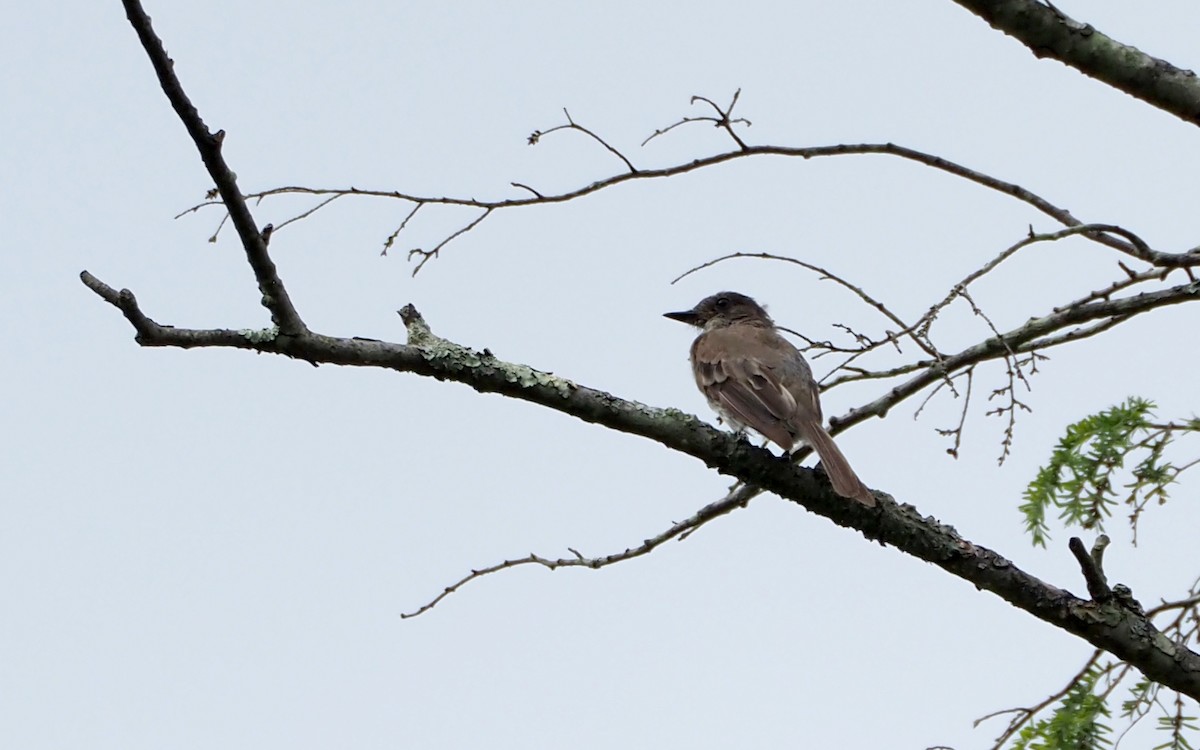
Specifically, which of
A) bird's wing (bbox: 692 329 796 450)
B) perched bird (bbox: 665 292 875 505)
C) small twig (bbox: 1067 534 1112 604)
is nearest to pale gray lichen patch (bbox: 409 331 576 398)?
perched bird (bbox: 665 292 875 505)

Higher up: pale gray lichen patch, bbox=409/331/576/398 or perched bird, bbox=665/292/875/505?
perched bird, bbox=665/292/875/505

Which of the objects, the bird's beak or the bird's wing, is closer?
the bird's wing

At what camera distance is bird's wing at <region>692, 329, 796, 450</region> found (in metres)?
5.77

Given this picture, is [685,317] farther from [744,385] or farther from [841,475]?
[841,475]

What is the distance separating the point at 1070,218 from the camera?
4031 mm

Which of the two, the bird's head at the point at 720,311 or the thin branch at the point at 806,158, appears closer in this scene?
the thin branch at the point at 806,158

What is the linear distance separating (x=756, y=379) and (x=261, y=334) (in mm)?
3277

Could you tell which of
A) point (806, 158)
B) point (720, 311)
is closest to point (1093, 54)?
point (806, 158)

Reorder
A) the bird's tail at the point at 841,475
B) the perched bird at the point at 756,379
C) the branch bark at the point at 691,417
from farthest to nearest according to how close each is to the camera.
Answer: the perched bird at the point at 756,379, the bird's tail at the point at 841,475, the branch bark at the point at 691,417

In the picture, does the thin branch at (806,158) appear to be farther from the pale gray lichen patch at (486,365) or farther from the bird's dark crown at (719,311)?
the bird's dark crown at (719,311)

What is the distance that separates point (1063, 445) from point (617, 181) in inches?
67.2

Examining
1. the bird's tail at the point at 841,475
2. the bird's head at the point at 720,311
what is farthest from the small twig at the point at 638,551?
the bird's head at the point at 720,311

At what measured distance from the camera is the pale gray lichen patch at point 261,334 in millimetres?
3521

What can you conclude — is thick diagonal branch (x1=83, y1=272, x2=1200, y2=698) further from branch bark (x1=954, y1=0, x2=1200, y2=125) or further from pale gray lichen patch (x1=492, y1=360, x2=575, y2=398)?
branch bark (x1=954, y1=0, x2=1200, y2=125)
